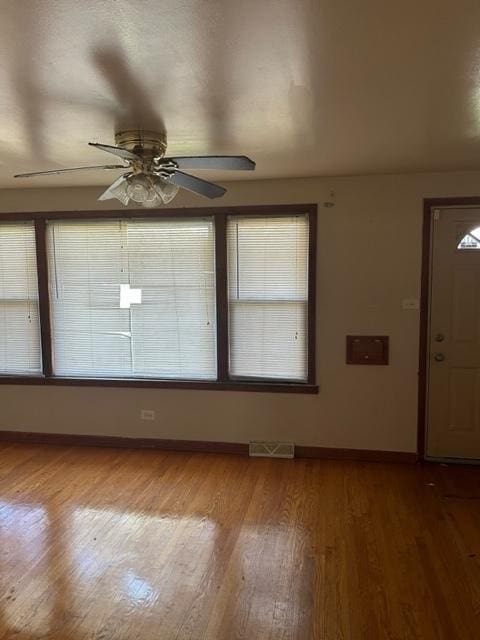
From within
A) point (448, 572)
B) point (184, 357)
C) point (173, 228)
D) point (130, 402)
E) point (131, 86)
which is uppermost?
point (131, 86)

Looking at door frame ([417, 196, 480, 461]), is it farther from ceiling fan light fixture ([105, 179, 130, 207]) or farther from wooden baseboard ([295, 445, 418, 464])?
ceiling fan light fixture ([105, 179, 130, 207])

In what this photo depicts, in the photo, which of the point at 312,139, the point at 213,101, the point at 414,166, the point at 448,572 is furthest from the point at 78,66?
the point at 448,572

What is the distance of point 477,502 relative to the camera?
10.5ft

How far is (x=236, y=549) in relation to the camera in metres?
2.66

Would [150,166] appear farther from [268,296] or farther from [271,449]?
[271,449]

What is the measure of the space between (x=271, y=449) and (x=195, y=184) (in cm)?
241

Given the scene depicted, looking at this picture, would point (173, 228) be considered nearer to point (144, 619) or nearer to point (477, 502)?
point (144, 619)

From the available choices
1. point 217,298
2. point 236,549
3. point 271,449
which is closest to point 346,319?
point 217,298

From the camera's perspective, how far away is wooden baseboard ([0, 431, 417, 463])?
12.7 feet

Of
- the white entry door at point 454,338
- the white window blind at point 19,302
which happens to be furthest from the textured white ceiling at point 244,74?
the white window blind at point 19,302

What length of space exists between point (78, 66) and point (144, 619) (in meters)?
2.35

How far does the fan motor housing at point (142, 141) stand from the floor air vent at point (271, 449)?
2604 millimetres

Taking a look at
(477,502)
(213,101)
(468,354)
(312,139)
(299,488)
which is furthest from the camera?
(468,354)

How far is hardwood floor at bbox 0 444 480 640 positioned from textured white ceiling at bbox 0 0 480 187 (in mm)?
2338
